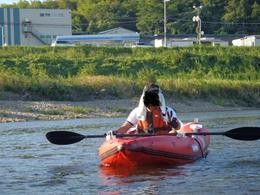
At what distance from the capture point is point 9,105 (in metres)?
34.9

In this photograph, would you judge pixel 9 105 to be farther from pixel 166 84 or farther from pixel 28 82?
pixel 166 84

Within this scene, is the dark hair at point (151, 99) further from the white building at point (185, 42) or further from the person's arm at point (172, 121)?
the white building at point (185, 42)

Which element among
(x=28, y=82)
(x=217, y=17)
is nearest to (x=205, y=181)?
(x=28, y=82)

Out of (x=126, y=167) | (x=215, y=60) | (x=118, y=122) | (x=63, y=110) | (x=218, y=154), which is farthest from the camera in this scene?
(x=215, y=60)

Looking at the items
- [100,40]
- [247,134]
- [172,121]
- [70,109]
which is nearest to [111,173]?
[172,121]

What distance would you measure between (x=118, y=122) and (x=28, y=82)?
10.9m

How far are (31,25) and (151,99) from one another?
69.5 m

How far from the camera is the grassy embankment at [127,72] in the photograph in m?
39.4

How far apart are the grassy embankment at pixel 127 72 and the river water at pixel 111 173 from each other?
59.1ft

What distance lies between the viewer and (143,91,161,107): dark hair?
1566cm

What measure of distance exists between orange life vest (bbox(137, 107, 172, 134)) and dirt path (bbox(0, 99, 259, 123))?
54.3ft

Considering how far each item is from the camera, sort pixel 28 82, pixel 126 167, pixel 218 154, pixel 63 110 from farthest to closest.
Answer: pixel 28 82, pixel 63 110, pixel 218 154, pixel 126 167

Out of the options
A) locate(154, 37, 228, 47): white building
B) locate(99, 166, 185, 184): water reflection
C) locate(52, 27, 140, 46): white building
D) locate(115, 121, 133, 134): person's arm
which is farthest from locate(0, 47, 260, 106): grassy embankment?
locate(99, 166, 185, 184): water reflection

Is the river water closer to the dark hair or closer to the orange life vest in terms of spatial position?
the orange life vest
